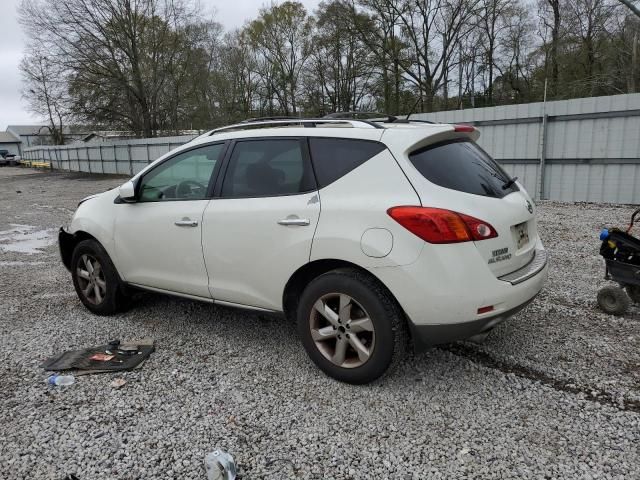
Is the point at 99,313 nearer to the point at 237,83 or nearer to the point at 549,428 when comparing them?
the point at 549,428

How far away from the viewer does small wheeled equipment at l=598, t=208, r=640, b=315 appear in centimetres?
398

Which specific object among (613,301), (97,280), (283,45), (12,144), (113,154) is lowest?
(613,301)

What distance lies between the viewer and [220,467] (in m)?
2.28

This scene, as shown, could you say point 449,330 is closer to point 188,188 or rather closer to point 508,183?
point 508,183

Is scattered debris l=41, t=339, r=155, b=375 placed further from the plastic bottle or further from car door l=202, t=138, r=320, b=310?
car door l=202, t=138, r=320, b=310

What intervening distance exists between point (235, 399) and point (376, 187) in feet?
5.22

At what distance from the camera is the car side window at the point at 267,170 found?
3.20m

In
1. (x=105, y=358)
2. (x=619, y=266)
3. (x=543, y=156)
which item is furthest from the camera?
(x=543, y=156)

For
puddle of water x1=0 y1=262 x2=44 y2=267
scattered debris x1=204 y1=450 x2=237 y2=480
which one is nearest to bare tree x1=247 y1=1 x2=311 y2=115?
puddle of water x1=0 y1=262 x2=44 y2=267

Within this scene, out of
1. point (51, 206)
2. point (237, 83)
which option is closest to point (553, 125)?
point (51, 206)

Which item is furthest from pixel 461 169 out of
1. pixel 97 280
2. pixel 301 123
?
pixel 97 280

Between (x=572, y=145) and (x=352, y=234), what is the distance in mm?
9305

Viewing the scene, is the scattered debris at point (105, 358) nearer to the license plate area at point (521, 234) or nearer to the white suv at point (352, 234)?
the white suv at point (352, 234)

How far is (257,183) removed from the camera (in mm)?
3387
